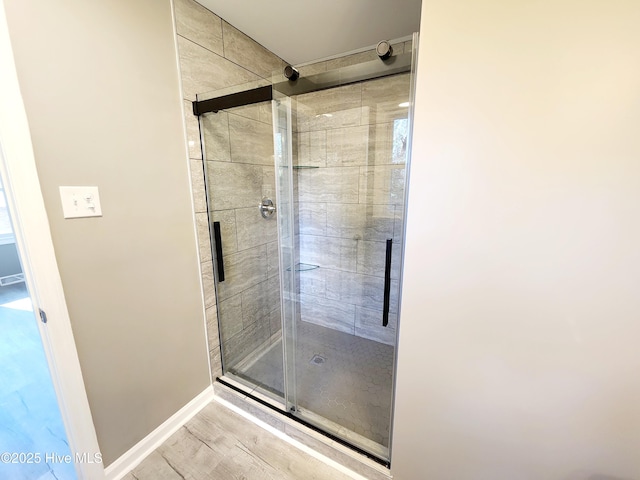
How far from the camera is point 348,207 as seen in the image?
2.14 meters

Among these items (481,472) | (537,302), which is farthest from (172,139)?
(481,472)

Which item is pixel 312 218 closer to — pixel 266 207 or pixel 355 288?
pixel 266 207

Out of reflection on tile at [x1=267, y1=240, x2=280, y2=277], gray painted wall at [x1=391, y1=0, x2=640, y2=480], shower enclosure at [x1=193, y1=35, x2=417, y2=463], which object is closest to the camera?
gray painted wall at [x1=391, y1=0, x2=640, y2=480]

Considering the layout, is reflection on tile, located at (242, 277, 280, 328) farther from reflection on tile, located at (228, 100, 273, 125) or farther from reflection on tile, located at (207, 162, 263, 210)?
reflection on tile, located at (228, 100, 273, 125)

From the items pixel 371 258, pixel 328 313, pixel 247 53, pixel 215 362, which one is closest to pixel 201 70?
pixel 247 53

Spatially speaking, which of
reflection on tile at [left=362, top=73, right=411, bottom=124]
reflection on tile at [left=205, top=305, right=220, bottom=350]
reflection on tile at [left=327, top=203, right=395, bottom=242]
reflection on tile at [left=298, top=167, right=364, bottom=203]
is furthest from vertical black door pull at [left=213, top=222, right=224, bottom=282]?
reflection on tile at [left=362, top=73, right=411, bottom=124]

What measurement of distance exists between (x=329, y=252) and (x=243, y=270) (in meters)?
0.79

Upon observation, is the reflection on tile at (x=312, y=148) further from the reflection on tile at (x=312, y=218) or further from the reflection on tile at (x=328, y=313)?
the reflection on tile at (x=328, y=313)

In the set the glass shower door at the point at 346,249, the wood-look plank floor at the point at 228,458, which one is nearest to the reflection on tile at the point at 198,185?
the glass shower door at the point at 346,249

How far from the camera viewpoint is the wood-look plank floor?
1256 mm

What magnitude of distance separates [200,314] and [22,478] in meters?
1.07

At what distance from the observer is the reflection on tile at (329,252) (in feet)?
7.30

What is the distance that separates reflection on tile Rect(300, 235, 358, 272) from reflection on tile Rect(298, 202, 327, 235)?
67 mm

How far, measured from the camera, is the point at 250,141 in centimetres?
183
